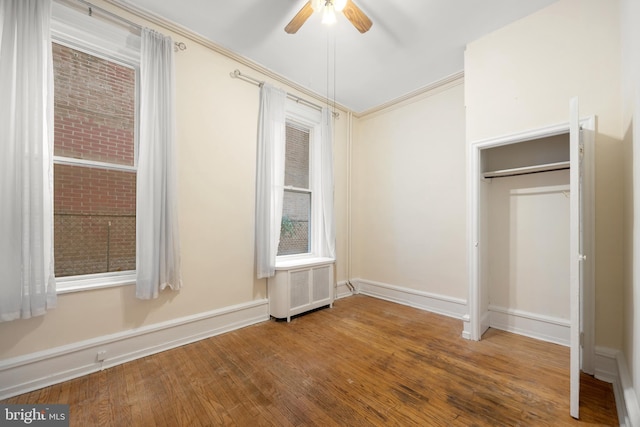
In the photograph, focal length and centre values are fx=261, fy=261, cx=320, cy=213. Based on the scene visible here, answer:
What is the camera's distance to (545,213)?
2.71 metres

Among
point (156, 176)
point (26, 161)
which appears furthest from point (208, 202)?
point (26, 161)

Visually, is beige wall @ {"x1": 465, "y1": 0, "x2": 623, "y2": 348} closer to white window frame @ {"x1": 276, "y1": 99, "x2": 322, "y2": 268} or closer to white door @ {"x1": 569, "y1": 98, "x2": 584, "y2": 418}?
white door @ {"x1": 569, "y1": 98, "x2": 584, "y2": 418}

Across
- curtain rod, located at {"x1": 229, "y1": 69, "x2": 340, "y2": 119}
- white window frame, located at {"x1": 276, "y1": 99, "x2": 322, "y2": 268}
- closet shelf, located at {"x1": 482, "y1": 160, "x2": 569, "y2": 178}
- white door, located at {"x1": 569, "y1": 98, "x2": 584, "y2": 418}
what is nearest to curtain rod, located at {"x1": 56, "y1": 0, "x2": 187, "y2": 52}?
curtain rod, located at {"x1": 229, "y1": 69, "x2": 340, "y2": 119}

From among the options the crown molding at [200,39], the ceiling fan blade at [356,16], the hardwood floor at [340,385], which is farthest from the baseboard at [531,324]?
the crown molding at [200,39]

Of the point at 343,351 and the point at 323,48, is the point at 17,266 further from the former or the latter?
the point at 323,48

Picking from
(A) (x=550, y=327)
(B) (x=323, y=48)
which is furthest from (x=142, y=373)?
(A) (x=550, y=327)

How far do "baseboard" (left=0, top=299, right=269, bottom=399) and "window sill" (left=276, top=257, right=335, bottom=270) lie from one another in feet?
2.10

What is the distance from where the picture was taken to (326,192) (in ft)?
13.0

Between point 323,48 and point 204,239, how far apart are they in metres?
2.50

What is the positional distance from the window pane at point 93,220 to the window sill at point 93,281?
0.05 m

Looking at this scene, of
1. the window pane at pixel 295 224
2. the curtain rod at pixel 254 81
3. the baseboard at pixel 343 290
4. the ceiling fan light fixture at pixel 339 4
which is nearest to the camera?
the ceiling fan light fixture at pixel 339 4

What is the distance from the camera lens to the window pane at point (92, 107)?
217cm

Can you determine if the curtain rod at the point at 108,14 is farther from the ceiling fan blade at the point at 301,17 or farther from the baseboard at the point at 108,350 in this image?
the baseboard at the point at 108,350

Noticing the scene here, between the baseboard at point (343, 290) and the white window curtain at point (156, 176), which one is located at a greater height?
the white window curtain at point (156, 176)
